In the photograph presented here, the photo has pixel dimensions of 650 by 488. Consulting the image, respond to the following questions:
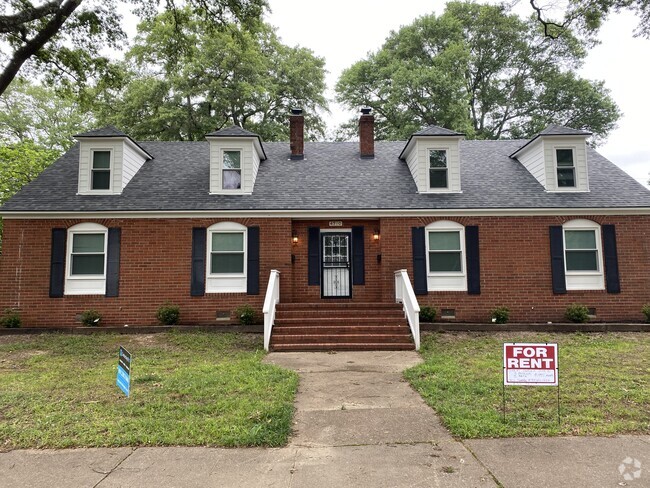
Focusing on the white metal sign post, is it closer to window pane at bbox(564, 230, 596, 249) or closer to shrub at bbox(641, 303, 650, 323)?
window pane at bbox(564, 230, 596, 249)

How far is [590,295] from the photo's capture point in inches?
409

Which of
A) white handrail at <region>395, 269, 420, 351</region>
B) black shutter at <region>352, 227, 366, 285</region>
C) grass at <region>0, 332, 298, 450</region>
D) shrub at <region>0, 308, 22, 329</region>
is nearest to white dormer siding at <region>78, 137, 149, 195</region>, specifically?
shrub at <region>0, 308, 22, 329</region>

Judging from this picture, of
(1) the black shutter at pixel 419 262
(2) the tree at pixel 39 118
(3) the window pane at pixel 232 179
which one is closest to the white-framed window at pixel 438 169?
(1) the black shutter at pixel 419 262

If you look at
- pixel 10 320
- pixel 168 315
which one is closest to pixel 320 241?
pixel 168 315

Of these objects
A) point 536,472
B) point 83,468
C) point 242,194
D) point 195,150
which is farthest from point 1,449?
point 195,150

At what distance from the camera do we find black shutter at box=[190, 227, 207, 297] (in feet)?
34.0

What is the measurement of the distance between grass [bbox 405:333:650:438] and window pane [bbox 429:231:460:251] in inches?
123

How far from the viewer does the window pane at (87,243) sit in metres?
10.4

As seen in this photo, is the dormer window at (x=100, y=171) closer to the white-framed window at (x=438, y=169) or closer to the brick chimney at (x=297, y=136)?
the brick chimney at (x=297, y=136)

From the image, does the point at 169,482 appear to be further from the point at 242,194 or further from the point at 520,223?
the point at 520,223

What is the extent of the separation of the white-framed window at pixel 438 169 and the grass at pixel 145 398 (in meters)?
6.94

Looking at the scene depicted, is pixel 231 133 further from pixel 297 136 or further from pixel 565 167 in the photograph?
pixel 565 167

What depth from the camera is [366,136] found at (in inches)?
531

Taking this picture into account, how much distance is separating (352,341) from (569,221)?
23.2 ft
